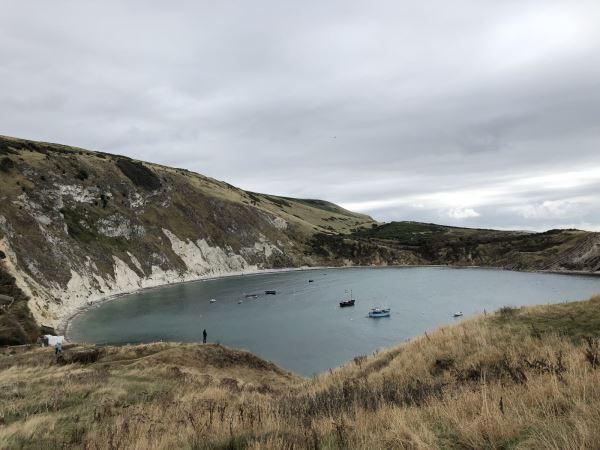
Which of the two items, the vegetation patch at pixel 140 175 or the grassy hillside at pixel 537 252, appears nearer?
the grassy hillside at pixel 537 252

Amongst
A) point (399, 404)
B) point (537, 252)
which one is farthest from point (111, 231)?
point (537, 252)

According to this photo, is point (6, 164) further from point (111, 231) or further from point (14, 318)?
point (14, 318)

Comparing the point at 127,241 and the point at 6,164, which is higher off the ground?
the point at 6,164

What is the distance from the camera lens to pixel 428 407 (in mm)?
7766

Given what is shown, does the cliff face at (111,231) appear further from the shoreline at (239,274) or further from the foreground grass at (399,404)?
the foreground grass at (399,404)

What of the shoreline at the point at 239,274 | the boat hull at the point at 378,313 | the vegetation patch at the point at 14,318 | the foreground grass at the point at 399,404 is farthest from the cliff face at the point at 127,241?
the boat hull at the point at 378,313

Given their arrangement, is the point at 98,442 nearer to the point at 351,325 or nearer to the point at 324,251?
the point at 351,325

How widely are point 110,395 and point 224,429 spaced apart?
10.2m

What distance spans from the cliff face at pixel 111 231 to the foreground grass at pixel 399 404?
2338 inches

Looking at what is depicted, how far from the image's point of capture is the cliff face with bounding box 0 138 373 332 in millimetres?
90125

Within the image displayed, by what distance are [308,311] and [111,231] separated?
6827 cm

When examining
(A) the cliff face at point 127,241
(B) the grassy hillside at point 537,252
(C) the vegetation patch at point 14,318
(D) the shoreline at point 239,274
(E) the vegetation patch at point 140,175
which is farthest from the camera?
(E) the vegetation patch at point 140,175

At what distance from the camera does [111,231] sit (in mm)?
123500

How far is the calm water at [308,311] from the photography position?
2445 inches
